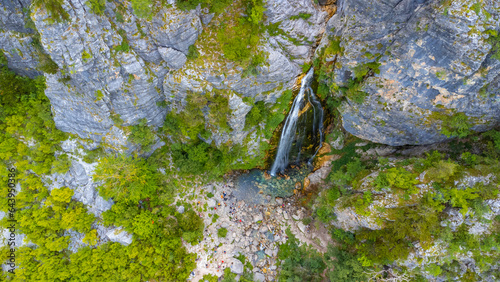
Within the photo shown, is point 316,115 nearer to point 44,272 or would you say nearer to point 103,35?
point 103,35

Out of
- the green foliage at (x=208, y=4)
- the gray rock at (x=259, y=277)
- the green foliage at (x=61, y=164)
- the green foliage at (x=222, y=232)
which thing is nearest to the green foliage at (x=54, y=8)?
the green foliage at (x=208, y=4)

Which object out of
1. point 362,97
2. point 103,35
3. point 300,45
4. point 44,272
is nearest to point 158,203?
point 44,272

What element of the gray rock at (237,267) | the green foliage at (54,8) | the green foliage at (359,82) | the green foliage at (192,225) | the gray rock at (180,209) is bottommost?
the gray rock at (237,267)

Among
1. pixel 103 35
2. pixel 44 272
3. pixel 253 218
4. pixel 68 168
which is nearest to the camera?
pixel 103 35

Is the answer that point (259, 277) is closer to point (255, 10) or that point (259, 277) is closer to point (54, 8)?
point (255, 10)

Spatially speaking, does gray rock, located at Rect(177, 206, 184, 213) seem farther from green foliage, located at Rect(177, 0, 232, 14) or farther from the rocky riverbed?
green foliage, located at Rect(177, 0, 232, 14)

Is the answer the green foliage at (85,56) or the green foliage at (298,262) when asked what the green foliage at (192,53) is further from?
the green foliage at (298,262)

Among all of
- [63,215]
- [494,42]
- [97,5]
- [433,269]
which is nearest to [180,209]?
[63,215]
